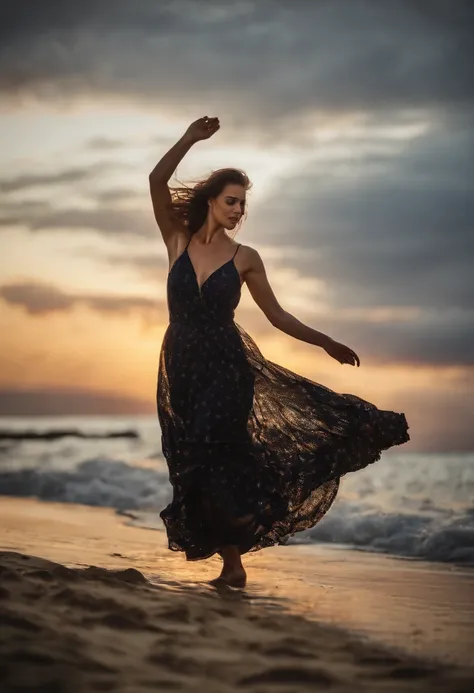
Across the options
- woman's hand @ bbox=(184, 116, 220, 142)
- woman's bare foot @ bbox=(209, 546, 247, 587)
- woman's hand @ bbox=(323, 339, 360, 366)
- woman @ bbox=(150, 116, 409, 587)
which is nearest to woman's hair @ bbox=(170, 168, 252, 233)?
woman @ bbox=(150, 116, 409, 587)

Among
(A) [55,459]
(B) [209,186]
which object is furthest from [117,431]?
(B) [209,186]

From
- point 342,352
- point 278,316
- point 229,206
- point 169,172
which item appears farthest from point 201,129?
point 342,352

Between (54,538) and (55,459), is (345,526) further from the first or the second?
(55,459)

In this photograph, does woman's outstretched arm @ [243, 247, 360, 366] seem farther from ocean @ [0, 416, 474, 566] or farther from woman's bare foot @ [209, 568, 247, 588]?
ocean @ [0, 416, 474, 566]

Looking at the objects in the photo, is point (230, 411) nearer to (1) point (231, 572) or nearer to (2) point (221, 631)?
(1) point (231, 572)

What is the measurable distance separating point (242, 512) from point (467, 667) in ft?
6.44

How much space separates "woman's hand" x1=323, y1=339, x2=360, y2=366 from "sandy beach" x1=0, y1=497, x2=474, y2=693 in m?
1.30

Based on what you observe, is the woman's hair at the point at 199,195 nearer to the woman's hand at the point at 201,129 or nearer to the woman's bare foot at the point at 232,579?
the woman's hand at the point at 201,129

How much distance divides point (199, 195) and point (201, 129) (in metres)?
0.41

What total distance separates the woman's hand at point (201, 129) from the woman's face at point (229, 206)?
328mm

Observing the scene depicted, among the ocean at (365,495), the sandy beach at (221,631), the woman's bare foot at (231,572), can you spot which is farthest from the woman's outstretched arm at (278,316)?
the ocean at (365,495)

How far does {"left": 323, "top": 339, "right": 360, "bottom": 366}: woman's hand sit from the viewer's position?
5355mm

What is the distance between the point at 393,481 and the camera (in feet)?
45.8

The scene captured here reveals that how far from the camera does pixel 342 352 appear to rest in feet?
17.6
